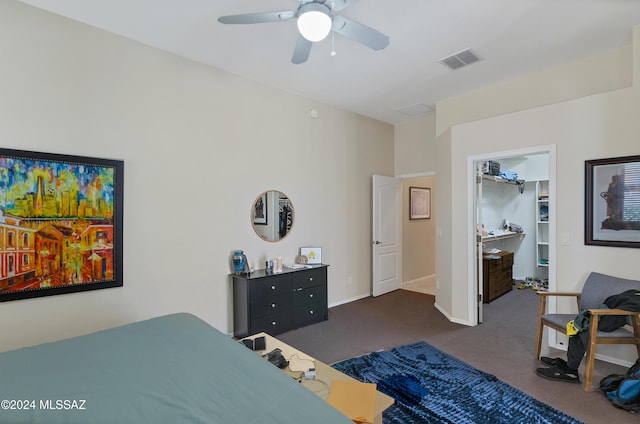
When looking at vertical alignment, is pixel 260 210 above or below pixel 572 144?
below

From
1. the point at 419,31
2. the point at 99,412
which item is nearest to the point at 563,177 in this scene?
the point at 419,31

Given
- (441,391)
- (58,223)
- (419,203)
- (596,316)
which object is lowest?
(441,391)

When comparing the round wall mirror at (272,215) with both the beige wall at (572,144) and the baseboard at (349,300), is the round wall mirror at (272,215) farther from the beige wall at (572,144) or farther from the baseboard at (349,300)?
the beige wall at (572,144)

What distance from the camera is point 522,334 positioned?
3.62 metres

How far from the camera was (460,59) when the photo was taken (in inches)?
132

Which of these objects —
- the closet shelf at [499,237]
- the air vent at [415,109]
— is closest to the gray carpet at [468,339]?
the closet shelf at [499,237]

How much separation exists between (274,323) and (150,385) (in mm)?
2343

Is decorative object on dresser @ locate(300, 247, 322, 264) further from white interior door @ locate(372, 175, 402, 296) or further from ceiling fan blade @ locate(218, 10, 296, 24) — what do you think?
ceiling fan blade @ locate(218, 10, 296, 24)

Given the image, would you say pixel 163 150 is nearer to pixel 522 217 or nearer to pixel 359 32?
pixel 359 32

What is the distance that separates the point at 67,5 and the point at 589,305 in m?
5.08

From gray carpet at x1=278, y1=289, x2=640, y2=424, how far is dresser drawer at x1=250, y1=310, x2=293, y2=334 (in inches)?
3.6

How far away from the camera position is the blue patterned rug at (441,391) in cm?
217

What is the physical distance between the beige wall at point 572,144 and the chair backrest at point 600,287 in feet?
0.45

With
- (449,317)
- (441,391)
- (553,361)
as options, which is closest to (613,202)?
Result: (553,361)
